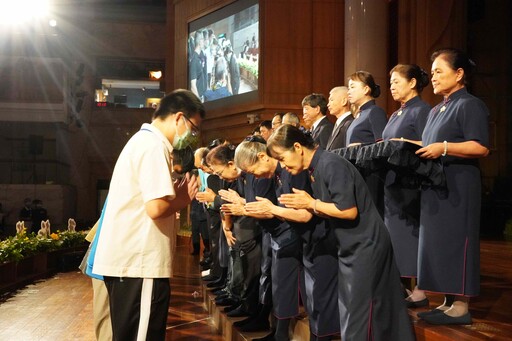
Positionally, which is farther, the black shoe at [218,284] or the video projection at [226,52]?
the video projection at [226,52]

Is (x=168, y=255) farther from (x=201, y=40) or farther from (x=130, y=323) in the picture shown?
(x=201, y=40)

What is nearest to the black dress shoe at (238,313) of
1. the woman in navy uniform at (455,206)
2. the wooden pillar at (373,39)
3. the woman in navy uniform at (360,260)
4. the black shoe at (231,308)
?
the black shoe at (231,308)

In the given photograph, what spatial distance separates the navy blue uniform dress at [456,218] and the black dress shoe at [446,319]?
4.9 inches

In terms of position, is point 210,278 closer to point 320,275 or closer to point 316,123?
point 316,123

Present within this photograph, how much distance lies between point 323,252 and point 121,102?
16828 mm

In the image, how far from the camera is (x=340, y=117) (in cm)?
410

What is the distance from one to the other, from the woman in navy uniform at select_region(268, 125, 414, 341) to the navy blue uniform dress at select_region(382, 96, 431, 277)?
2.39 ft

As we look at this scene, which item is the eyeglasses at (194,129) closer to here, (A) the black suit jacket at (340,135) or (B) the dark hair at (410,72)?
(B) the dark hair at (410,72)

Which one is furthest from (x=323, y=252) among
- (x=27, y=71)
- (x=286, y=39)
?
(x=27, y=71)

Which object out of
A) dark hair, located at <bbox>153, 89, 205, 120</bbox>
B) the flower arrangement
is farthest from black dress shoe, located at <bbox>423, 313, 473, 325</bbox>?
the flower arrangement

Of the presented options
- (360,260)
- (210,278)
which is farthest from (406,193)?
(210,278)

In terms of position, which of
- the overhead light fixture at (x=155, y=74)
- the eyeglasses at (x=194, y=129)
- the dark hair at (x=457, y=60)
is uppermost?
the overhead light fixture at (x=155, y=74)

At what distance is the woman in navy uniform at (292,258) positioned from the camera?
117 inches

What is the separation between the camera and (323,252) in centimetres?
304
